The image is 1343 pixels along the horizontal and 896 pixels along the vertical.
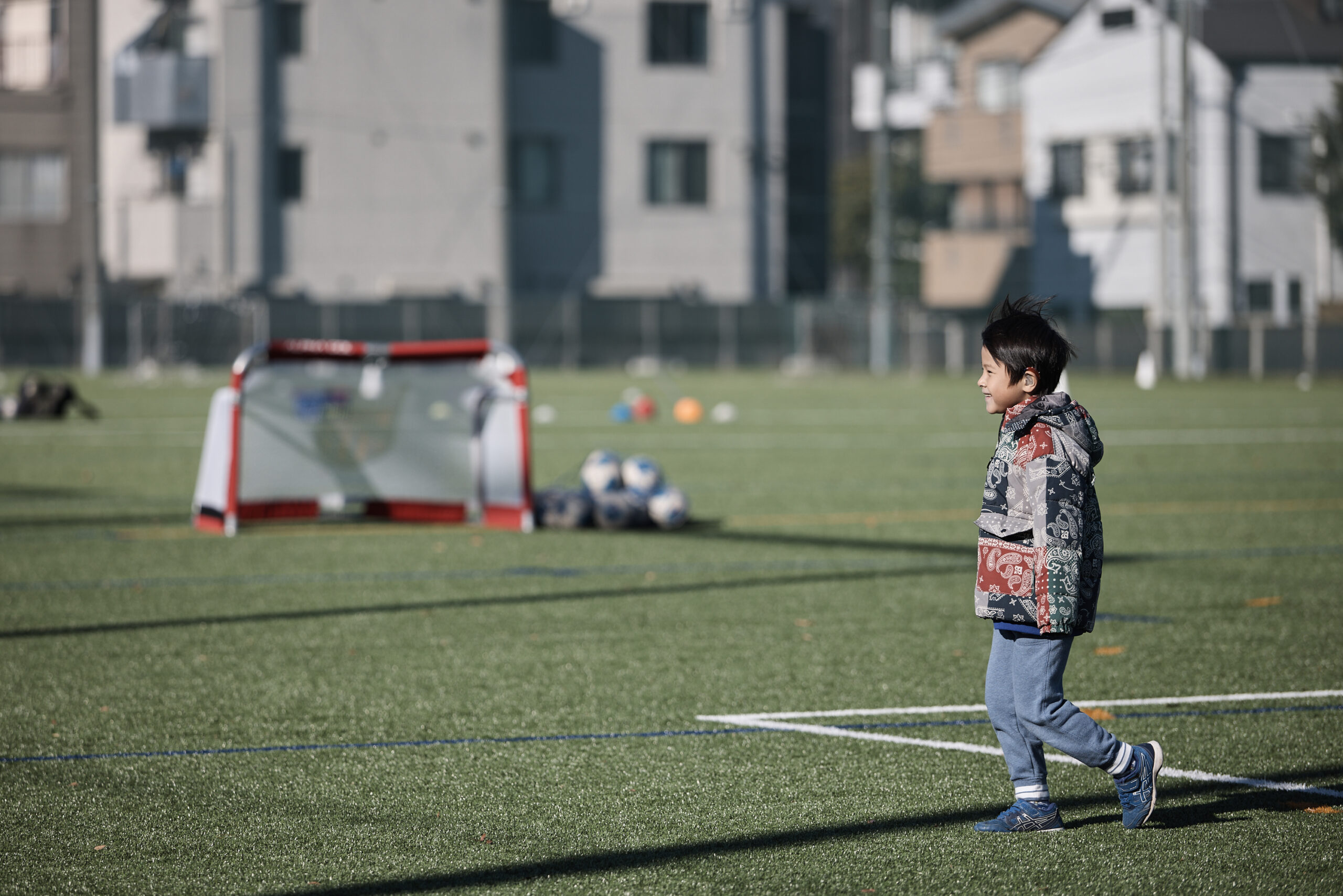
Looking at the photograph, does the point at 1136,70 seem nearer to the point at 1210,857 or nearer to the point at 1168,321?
the point at 1168,321

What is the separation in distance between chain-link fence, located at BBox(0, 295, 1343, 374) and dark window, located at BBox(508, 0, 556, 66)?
25.9 feet

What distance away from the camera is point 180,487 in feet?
50.9

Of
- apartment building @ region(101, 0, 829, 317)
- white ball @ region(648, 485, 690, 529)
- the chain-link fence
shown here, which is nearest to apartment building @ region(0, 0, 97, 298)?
apartment building @ region(101, 0, 829, 317)

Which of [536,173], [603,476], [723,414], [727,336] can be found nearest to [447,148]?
[536,173]

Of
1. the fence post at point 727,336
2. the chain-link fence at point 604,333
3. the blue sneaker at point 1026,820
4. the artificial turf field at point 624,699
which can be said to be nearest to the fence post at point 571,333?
the chain-link fence at point 604,333

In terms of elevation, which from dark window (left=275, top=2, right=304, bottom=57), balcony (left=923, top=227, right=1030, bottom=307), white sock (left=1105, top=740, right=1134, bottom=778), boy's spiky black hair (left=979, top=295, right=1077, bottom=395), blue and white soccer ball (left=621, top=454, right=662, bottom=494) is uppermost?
dark window (left=275, top=2, right=304, bottom=57)

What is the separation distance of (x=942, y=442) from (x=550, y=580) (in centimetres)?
1210

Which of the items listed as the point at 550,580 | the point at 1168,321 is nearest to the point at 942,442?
the point at 550,580

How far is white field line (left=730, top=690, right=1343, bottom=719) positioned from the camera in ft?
20.7

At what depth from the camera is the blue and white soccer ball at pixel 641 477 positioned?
489 inches

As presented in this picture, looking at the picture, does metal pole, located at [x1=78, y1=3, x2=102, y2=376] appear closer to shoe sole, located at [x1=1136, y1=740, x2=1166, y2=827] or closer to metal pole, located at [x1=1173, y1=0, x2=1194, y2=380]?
metal pole, located at [x1=1173, y1=0, x2=1194, y2=380]

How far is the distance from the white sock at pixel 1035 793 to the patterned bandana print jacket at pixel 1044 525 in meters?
0.54

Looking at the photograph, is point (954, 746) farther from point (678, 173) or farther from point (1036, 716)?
point (678, 173)

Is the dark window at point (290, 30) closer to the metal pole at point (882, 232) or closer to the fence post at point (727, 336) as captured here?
the fence post at point (727, 336)
